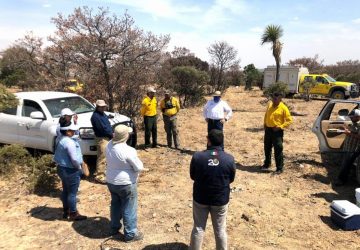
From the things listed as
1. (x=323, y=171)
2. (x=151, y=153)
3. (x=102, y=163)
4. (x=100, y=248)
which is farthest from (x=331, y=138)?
(x=100, y=248)

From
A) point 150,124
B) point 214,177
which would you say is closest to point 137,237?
point 214,177

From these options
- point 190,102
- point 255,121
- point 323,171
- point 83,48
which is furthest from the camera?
point 190,102

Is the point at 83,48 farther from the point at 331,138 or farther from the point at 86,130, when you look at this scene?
the point at 331,138

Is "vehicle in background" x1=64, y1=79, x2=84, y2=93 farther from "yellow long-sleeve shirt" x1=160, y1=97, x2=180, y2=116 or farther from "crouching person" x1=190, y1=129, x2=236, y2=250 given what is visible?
"crouching person" x1=190, y1=129, x2=236, y2=250

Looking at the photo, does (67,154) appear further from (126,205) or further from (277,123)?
(277,123)

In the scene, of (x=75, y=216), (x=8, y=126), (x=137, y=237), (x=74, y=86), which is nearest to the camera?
(x=137, y=237)

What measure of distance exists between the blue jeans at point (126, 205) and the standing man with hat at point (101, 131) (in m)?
2.25

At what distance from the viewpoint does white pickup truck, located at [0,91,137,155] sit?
747 centimetres

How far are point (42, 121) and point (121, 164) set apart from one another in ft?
13.4

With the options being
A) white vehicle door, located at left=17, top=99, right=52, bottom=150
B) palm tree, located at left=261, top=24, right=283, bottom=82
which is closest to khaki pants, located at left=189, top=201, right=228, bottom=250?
white vehicle door, located at left=17, top=99, right=52, bottom=150

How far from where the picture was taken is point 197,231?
3982 millimetres

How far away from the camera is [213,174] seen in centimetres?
379

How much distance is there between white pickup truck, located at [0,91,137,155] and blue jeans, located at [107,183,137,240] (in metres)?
2.78

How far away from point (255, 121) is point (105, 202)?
381 inches
